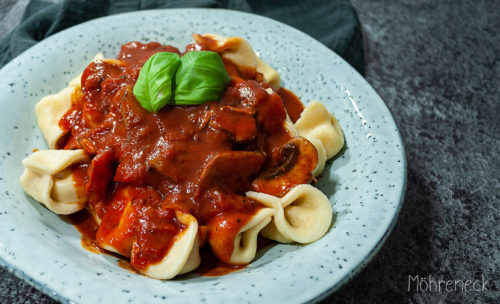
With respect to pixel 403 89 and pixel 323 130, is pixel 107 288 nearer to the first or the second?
pixel 323 130

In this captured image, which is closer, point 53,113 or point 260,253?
point 260,253

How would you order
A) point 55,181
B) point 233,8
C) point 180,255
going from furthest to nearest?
point 233,8
point 55,181
point 180,255

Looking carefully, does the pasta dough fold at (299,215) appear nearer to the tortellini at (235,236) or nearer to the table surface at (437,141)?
the tortellini at (235,236)

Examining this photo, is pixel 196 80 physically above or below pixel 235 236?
above

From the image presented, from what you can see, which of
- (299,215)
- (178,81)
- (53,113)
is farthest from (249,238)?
(53,113)

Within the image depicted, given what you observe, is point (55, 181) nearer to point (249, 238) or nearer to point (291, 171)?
point (249, 238)

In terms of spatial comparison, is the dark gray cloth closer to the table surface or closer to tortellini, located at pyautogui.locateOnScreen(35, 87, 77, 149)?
the table surface

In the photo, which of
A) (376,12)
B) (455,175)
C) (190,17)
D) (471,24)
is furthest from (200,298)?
(471,24)

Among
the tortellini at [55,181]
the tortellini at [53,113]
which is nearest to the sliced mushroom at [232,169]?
the tortellini at [55,181]
